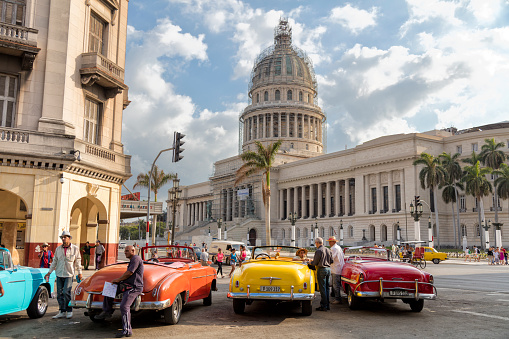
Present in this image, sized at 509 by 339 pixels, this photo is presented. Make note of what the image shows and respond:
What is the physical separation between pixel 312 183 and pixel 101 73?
63765mm

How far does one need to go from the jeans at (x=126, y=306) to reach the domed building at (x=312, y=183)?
139 feet

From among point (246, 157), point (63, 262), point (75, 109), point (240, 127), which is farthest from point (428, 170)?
point (240, 127)

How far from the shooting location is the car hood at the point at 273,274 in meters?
9.96

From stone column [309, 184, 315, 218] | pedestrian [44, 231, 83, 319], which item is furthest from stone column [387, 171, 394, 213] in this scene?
pedestrian [44, 231, 83, 319]

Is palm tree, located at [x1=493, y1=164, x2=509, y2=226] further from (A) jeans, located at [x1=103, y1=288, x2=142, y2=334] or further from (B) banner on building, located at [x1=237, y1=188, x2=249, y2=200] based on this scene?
(A) jeans, located at [x1=103, y1=288, x2=142, y2=334]

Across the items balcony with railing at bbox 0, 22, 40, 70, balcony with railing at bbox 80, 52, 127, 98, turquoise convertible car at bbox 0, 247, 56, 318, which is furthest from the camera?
balcony with railing at bbox 80, 52, 127, 98

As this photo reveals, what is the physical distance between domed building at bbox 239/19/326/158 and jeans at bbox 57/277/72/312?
89127mm

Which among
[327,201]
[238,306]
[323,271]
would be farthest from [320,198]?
[238,306]

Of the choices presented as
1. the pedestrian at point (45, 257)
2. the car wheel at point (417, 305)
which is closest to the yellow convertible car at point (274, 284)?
the car wheel at point (417, 305)

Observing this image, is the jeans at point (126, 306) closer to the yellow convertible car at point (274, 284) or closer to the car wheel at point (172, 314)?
the car wheel at point (172, 314)

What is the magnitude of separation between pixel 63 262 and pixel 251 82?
105 meters

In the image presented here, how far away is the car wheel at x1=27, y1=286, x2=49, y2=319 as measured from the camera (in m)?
9.88

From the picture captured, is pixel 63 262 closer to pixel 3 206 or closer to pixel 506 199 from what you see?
pixel 3 206

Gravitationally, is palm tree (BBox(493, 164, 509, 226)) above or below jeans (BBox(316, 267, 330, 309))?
above
